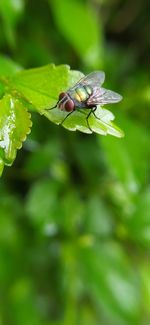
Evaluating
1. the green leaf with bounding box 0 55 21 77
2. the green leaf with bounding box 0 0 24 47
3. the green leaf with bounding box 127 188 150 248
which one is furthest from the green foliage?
the green leaf with bounding box 127 188 150 248

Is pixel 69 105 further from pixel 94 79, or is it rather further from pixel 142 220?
pixel 142 220

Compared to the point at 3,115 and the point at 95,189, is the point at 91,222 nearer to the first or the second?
the point at 95,189

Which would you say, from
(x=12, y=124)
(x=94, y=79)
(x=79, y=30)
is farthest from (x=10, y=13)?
(x=12, y=124)

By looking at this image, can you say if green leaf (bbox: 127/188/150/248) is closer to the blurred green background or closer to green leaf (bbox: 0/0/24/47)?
the blurred green background

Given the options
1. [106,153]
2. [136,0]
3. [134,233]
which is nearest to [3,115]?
[106,153]

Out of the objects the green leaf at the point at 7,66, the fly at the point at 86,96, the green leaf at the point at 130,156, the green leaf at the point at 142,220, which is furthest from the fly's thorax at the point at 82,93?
the green leaf at the point at 142,220
